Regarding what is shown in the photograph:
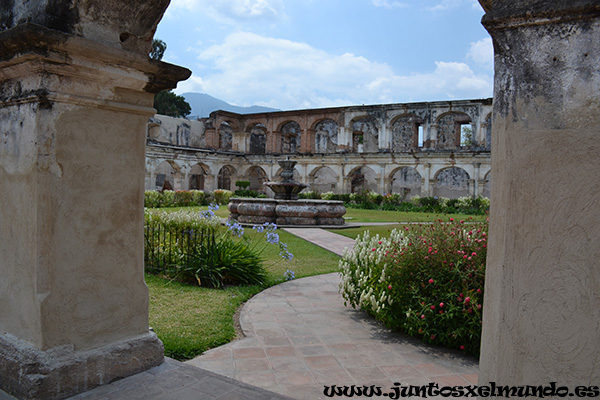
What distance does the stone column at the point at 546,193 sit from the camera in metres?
1.63

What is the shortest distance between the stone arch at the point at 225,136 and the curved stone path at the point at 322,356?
33.9 metres

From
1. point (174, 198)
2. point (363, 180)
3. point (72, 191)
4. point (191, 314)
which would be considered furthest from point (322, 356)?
point (363, 180)

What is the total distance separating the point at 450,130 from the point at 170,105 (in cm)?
2431

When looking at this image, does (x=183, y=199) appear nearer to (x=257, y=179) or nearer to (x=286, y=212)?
(x=286, y=212)

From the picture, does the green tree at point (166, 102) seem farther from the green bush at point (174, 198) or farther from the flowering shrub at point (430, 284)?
the flowering shrub at point (430, 284)

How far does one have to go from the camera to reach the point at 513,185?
1.78 metres

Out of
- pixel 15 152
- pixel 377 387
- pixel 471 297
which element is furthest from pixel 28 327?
pixel 471 297

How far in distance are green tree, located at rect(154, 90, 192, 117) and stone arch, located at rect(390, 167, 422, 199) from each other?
812 inches

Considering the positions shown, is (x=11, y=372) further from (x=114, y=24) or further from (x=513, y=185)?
(x=513, y=185)

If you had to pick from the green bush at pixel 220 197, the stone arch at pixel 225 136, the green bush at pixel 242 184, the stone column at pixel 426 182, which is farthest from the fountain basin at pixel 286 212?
the stone arch at pixel 225 136

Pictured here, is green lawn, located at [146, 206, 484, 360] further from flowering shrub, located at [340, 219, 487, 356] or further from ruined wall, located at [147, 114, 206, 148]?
ruined wall, located at [147, 114, 206, 148]

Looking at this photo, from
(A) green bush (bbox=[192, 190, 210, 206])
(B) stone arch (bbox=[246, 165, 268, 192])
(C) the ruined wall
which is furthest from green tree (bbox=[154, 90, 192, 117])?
(A) green bush (bbox=[192, 190, 210, 206])

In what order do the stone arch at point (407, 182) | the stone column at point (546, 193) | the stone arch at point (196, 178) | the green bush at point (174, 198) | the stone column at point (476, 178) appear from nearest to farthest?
the stone column at point (546, 193) < the green bush at point (174, 198) < the stone column at point (476, 178) < the stone arch at point (407, 182) < the stone arch at point (196, 178)

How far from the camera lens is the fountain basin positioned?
14250mm
